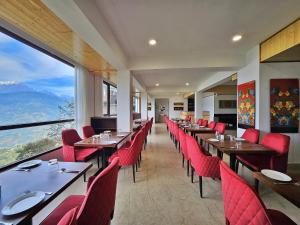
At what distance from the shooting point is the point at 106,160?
118 inches

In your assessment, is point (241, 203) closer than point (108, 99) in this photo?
Yes

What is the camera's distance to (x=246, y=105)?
4016mm

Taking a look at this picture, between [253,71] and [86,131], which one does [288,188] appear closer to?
[253,71]

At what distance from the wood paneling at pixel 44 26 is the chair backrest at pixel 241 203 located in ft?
9.37

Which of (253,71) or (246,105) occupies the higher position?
(253,71)

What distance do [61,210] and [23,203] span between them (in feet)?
1.15

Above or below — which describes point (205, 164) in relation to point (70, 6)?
below

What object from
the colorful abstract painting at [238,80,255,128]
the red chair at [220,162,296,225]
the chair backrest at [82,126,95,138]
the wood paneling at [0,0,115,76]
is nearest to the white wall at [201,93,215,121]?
the colorful abstract painting at [238,80,255,128]

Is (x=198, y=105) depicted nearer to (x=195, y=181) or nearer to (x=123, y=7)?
(x=195, y=181)

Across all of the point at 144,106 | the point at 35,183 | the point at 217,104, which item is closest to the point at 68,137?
the point at 35,183

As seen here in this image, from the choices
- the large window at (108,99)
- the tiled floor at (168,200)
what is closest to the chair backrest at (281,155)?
the tiled floor at (168,200)

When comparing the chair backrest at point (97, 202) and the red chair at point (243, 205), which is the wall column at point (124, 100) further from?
the red chair at point (243, 205)

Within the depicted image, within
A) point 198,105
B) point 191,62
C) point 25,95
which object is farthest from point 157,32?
point 198,105

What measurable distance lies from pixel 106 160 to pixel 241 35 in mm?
3667
